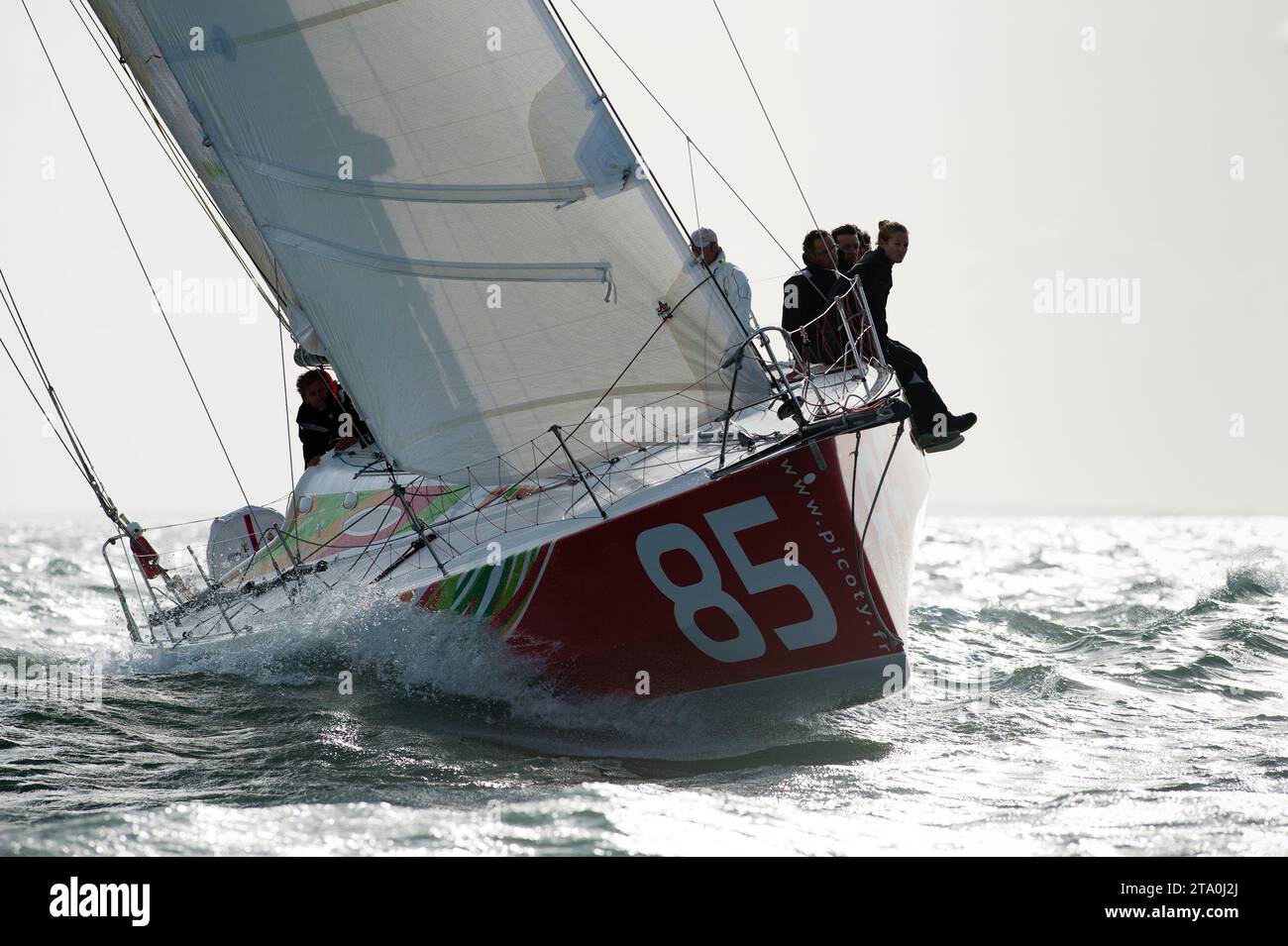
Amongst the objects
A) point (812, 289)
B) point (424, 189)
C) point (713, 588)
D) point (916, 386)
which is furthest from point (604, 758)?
point (812, 289)

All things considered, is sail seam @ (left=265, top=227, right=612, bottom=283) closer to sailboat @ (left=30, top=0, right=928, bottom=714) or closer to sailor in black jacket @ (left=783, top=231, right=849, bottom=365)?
sailboat @ (left=30, top=0, right=928, bottom=714)

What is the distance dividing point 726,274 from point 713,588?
84.9 inches

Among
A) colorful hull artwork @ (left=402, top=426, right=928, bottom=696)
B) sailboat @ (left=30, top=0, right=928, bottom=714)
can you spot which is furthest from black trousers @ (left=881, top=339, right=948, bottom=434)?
colorful hull artwork @ (left=402, top=426, right=928, bottom=696)

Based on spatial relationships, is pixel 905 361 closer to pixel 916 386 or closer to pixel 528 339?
pixel 916 386

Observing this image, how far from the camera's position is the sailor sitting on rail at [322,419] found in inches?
373

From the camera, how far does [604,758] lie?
5730 millimetres

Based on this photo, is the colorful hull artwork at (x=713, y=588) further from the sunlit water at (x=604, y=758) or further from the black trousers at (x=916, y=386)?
the black trousers at (x=916, y=386)

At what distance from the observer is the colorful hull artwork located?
5703mm

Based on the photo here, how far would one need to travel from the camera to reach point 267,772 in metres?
5.20

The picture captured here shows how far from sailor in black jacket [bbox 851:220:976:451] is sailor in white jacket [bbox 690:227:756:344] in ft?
2.07

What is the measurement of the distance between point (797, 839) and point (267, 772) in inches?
82.0

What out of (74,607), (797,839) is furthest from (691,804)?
(74,607)

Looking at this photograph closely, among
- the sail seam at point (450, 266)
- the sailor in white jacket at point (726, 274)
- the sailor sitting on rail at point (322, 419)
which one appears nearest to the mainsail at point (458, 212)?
the sail seam at point (450, 266)
